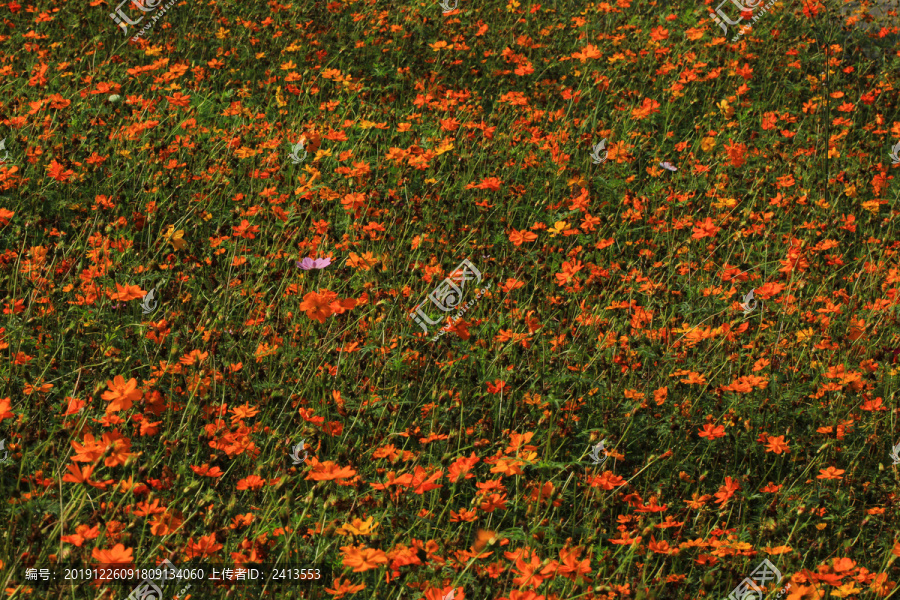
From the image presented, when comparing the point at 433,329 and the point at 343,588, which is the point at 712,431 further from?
the point at 343,588

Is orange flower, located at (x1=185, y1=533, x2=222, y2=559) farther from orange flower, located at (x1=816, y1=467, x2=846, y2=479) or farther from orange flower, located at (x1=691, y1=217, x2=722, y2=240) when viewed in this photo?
orange flower, located at (x1=691, y1=217, x2=722, y2=240)

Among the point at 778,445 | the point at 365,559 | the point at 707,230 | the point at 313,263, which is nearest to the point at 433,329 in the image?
the point at 313,263

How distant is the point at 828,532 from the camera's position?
2.45m

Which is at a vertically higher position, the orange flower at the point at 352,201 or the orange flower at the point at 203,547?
the orange flower at the point at 352,201

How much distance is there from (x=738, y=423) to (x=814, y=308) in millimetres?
1052

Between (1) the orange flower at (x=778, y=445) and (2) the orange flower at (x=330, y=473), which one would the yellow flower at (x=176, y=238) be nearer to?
(2) the orange flower at (x=330, y=473)

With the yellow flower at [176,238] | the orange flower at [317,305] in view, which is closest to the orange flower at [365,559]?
the orange flower at [317,305]

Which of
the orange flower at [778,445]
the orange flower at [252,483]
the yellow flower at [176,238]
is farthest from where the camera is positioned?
the yellow flower at [176,238]

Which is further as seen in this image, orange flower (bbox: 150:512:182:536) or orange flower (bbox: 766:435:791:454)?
orange flower (bbox: 766:435:791:454)

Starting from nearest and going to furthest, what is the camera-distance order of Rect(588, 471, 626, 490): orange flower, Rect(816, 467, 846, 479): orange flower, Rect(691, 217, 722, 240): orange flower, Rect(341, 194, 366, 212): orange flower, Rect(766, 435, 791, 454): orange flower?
Rect(588, 471, 626, 490): orange flower < Rect(816, 467, 846, 479): orange flower < Rect(766, 435, 791, 454): orange flower < Rect(341, 194, 366, 212): orange flower < Rect(691, 217, 722, 240): orange flower

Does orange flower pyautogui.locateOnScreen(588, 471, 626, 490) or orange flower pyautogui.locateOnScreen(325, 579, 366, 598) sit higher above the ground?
orange flower pyautogui.locateOnScreen(325, 579, 366, 598)

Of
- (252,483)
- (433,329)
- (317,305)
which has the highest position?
(317,305)

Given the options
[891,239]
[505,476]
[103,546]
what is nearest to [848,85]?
[891,239]

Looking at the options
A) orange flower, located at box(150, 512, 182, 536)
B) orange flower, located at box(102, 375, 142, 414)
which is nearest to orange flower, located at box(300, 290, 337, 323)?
orange flower, located at box(102, 375, 142, 414)
